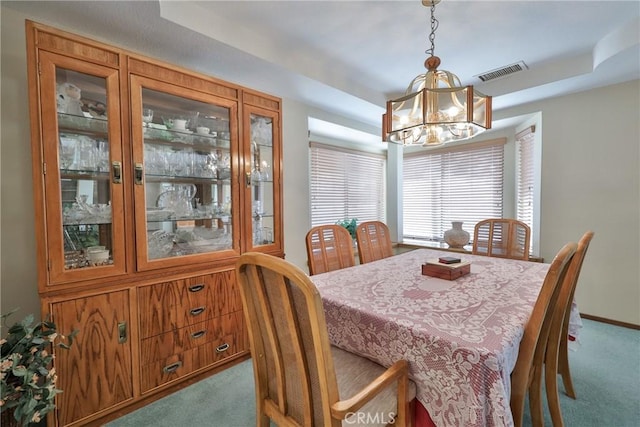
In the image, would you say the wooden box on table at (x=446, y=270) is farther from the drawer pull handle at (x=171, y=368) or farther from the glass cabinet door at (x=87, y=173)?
the glass cabinet door at (x=87, y=173)

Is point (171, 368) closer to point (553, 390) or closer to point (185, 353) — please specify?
point (185, 353)

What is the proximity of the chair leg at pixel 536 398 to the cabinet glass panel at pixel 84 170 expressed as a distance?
2.24m

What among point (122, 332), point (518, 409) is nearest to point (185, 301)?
point (122, 332)

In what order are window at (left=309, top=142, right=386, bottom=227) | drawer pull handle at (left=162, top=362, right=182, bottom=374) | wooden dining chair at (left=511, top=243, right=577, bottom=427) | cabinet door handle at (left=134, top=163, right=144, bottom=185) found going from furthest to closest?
window at (left=309, top=142, right=386, bottom=227) → drawer pull handle at (left=162, top=362, right=182, bottom=374) → cabinet door handle at (left=134, top=163, right=144, bottom=185) → wooden dining chair at (left=511, top=243, right=577, bottom=427)

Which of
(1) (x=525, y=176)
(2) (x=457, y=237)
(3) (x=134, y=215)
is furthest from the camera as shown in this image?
(2) (x=457, y=237)

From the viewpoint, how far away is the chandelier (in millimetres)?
1474

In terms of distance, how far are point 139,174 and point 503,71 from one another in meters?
3.24

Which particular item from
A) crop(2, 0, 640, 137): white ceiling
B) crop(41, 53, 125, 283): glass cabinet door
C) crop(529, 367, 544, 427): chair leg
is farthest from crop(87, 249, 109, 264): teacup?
crop(529, 367, 544, 427): chair leg

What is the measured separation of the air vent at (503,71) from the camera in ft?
8.32

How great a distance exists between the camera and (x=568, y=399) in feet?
5.47

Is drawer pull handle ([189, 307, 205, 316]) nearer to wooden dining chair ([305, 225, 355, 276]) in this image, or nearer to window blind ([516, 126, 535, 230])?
wooden dining chair ([305, 225, 355, 276])

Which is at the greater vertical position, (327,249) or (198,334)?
(327,249)

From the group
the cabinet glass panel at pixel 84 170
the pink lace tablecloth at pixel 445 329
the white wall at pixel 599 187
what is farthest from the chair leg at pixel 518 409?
the white wall at pixel 599 187

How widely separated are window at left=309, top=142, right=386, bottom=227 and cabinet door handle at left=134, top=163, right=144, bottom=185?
228cm
